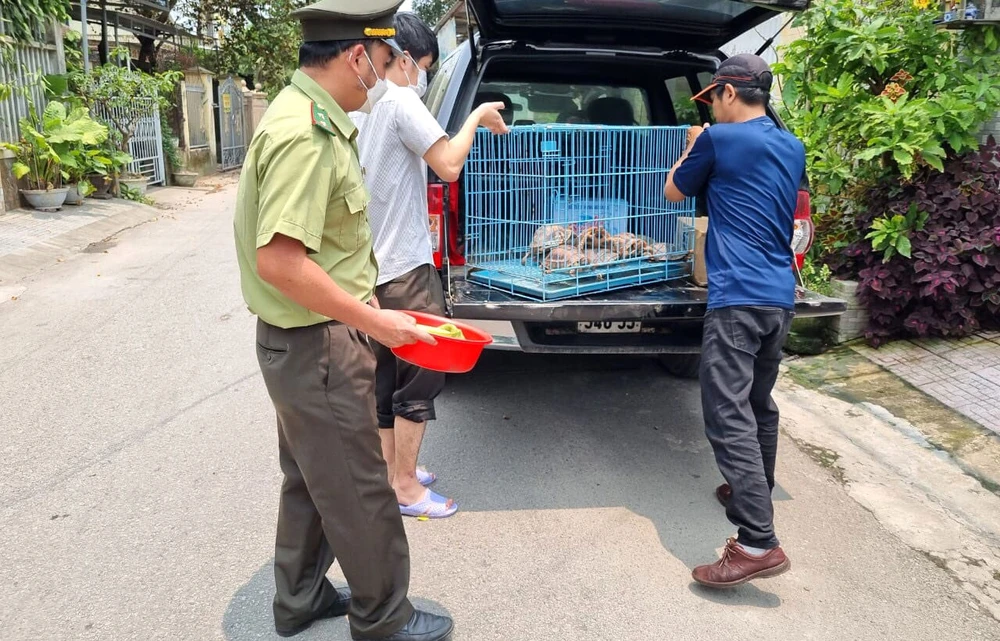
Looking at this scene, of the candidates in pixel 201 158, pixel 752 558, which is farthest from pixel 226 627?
pixel 201 158

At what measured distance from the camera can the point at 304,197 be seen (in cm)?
199

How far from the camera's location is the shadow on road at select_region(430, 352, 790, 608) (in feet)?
11.3

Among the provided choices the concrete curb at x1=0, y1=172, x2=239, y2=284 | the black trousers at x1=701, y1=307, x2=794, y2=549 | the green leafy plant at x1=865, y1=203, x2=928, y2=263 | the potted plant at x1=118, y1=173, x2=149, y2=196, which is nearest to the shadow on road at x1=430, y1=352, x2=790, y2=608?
the black trousers at x1=701, y1=307, x2=794, y2=549

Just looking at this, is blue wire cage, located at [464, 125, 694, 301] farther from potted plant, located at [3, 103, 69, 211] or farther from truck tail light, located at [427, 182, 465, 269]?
potted plant, located at [3, 103, 69, 211]

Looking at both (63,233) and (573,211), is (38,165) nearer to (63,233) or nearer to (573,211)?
(63,233)

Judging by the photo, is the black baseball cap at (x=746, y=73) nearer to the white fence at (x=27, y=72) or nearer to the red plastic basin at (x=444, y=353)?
the red plastic basin at (x=444, y=353)

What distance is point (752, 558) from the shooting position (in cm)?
279

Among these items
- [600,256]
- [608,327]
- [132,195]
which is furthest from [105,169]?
[608,327]

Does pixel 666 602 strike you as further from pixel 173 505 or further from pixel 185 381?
pixel 185 381

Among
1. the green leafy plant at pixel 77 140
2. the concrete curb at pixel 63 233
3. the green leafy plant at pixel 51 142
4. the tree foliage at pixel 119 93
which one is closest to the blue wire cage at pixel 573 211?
the concrete curb at pixel 63 233

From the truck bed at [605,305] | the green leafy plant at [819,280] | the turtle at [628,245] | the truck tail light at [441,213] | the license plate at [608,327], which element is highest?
the truck tail light at [441,213]

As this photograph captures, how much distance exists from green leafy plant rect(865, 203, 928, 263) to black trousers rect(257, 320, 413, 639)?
12.9 ft

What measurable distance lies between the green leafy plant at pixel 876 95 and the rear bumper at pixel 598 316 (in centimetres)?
187

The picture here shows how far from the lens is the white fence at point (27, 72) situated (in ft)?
32.8
